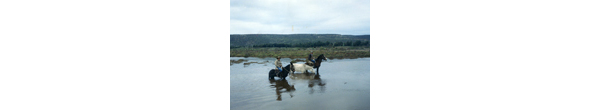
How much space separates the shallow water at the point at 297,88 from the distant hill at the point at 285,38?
0.37 meters

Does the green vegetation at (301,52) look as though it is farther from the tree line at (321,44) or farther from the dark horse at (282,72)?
the dark horse at (282,72)

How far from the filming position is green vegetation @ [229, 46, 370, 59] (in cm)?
418

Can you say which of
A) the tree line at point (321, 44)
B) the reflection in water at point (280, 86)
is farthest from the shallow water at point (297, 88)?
the tree line at point (321, 44)

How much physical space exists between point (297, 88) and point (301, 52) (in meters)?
1.15

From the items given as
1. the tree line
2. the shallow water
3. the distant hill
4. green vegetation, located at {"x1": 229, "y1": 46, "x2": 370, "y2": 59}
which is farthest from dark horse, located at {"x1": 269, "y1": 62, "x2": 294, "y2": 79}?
the distant hill

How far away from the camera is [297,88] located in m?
4.39

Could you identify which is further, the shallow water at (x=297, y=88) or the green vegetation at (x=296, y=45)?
the green vegetation at (x=296, y=45)

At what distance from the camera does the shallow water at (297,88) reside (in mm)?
3387

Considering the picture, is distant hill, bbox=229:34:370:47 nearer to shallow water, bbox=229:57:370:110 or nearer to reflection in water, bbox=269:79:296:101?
shallow water, bbox=229:57:370:110

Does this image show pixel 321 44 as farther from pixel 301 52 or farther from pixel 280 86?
pixel 280 86

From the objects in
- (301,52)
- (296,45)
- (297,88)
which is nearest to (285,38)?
(296,45)

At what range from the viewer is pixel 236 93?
12.6ft
